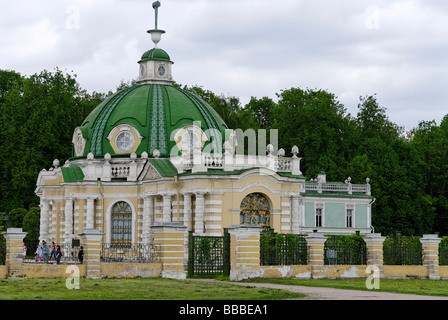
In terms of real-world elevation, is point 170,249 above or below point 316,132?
below

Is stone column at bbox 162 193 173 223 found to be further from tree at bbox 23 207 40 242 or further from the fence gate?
tree at bbox 23 207 40 242

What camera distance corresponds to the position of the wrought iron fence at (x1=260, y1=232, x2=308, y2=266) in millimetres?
35500

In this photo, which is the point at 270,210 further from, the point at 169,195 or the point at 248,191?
the point at 169,195

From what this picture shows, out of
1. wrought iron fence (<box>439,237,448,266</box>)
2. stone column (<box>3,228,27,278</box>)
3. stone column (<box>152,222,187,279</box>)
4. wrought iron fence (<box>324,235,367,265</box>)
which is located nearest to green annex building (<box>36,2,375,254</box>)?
wrought iron fence (<box>324,235,367,265</box>)

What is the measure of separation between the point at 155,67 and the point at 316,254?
2467 centimetres

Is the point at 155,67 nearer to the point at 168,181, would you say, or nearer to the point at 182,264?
the point at 168,181

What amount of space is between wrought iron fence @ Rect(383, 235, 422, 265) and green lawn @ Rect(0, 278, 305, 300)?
11.6 metres

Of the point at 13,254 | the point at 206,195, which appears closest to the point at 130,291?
the point at 13,254

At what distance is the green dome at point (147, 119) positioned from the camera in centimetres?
5316

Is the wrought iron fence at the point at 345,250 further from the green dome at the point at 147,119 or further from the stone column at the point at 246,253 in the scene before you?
the green dome at the point at 147,119

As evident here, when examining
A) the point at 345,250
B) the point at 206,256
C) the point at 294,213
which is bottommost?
the point at 206,256

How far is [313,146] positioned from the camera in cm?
7306

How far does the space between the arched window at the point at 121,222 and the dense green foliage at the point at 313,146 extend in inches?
599

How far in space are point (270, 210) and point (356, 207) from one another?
1302 cm
